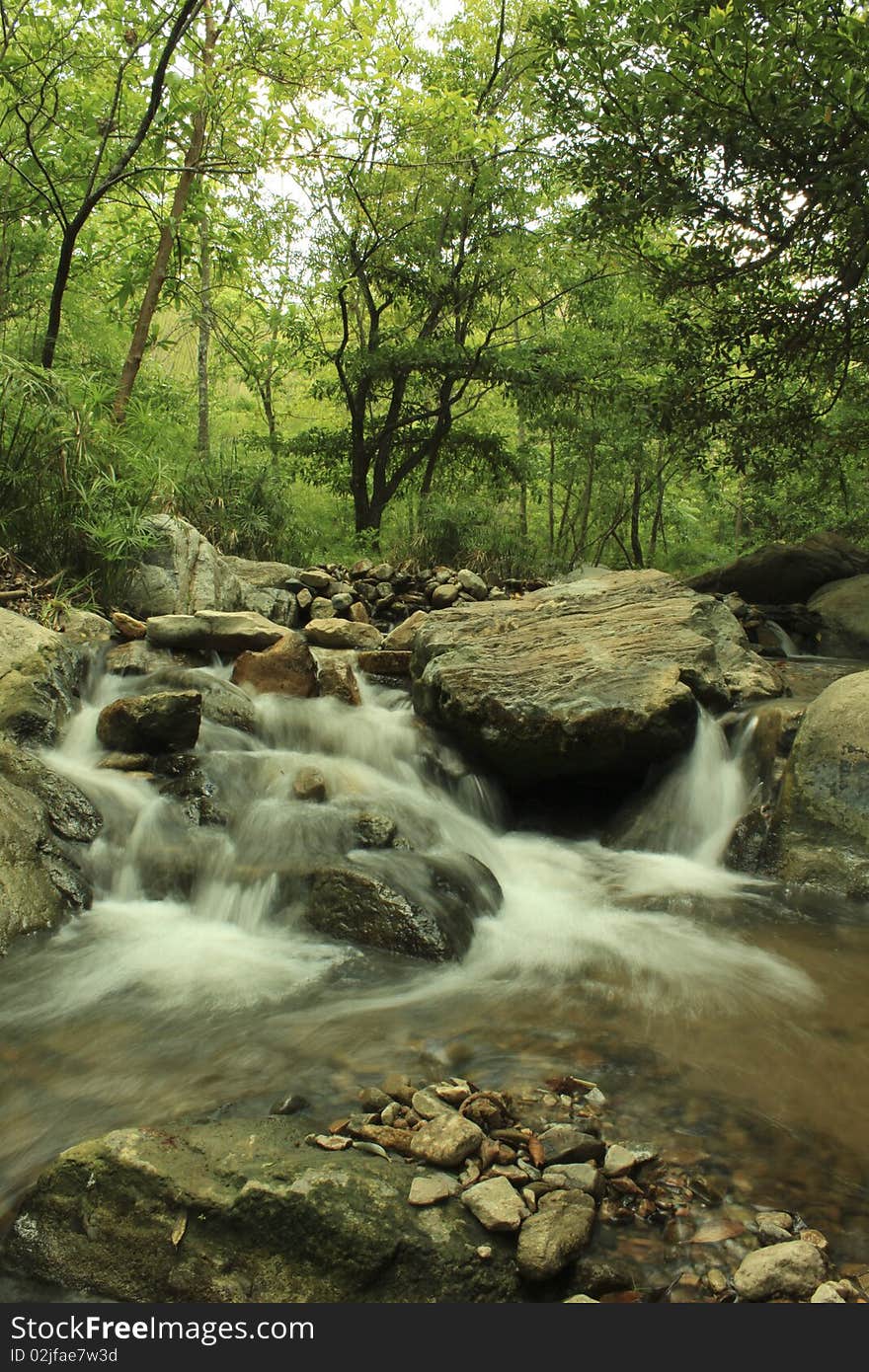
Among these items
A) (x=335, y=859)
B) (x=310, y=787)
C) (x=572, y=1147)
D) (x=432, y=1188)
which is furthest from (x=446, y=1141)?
(x=310, y=787)

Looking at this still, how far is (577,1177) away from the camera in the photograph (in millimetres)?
2002

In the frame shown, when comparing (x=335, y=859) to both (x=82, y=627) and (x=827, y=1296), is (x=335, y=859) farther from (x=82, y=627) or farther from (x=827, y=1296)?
(x=82, y=627)

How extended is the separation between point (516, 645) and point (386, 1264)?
4.91 meters

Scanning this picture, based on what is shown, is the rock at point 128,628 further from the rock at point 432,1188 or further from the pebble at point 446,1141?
the rock at point 432,1188

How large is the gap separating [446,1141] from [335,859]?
88.8 inches

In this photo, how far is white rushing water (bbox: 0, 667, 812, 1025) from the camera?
10.9 feet

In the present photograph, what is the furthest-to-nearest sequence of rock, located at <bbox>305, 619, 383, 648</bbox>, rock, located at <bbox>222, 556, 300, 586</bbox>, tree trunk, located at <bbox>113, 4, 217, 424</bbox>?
1. rock, located at <bbox>222, 556, 300, 586</bbox>
2. tree trunk, located at <bbox>113, 4, 217, 424</bbox>
3. rock, located at <bbox>305, 619, 383, 648</bbox>

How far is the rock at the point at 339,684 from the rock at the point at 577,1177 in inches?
189

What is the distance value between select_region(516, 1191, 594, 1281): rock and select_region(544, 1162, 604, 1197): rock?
0.19 ft

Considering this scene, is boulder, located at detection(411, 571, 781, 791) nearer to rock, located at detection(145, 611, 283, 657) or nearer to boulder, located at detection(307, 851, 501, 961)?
rock, located at detection(145, 611, 283, 657)

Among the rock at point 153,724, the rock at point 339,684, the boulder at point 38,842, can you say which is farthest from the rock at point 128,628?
the boulder at point 38,842

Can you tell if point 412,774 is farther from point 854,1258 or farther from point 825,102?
point 825,102

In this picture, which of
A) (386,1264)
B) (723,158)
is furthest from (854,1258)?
(723,158)

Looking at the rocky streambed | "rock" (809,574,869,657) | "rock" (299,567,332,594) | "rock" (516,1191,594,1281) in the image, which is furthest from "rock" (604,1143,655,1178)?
"rock" (299,567,332,594)
